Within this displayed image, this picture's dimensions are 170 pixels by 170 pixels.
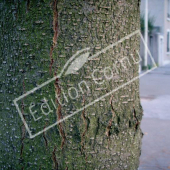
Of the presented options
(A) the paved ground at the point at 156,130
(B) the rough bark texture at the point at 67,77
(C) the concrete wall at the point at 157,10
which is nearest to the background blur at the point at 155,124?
(A) the paved ground at the point at 156,130

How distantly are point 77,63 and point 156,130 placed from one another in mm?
4088

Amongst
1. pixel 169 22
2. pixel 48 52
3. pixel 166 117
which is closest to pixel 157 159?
Result: pixel 166 117

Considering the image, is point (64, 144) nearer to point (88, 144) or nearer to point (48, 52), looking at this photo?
point (88, 144)

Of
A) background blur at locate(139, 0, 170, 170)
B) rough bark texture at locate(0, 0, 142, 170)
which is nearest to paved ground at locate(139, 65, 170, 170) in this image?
background blur at locate(139, 0, 170, 170)

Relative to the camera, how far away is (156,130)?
17.1ft

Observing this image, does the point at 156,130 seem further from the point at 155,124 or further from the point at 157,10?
the point at 157,10

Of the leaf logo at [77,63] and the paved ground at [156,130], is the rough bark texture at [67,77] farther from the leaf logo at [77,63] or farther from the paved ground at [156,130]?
the paved ground at [156,130]

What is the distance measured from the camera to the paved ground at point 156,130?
12.3ft

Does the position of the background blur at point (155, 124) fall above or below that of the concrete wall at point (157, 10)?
below

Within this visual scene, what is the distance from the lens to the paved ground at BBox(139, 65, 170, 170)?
376cm

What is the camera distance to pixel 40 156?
58.5 inches

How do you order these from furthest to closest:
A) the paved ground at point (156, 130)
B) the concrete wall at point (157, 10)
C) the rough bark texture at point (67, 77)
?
1. the concrete wall at point (157, 10)
2. the paved ground at point (156, 130)
3. the rough bark texture at point (67, 77)

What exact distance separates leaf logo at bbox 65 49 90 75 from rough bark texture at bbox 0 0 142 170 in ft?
0.08

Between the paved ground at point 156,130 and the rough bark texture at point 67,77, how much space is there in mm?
2222
